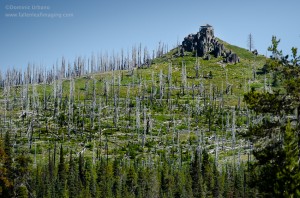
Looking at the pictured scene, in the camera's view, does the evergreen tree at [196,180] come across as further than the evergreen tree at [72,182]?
Yes

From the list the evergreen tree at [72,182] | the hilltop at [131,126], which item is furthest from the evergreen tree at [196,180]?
the hilltop at [131,126]

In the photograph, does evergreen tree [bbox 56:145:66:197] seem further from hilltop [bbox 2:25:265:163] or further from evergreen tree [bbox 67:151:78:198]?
hilltop [bbox 2:25:265:163]

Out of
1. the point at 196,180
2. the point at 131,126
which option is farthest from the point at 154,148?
the point at 196,180

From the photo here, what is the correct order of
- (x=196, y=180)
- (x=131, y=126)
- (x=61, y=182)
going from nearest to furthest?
(x=196, y=180) → (x=61, y=182) → (x=131, y=126)

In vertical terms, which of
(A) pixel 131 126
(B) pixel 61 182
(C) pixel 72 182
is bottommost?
(B) pixel 61 182

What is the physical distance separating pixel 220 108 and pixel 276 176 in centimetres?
16931

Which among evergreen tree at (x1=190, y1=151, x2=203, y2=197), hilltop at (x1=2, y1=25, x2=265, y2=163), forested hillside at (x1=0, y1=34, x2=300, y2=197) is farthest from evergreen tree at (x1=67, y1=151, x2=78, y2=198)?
evergreen tree at (x1=190, y1=151, x2=203, y2=197)

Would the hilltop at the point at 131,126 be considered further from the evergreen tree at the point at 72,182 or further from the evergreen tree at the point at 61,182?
the evergreen tree at the point at 61,182

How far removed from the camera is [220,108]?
18638 centimetres

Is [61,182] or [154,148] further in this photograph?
[154,148]

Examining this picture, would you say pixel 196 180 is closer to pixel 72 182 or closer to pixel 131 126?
pixel 72 182

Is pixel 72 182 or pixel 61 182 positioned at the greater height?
pixel 72 182

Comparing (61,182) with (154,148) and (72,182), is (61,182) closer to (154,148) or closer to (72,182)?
(72,182)

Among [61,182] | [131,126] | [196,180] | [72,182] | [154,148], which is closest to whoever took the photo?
[72,182]
